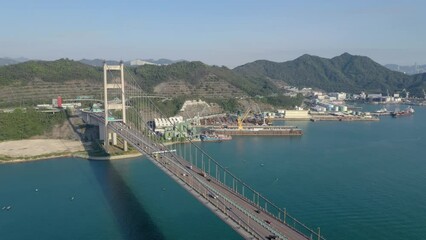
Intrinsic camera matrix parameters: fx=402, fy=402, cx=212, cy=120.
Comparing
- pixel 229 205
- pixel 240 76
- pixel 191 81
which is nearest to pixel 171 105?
pixel 191 81

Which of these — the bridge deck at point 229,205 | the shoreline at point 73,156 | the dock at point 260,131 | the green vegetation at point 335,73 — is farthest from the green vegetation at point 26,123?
the green vegetation at point 335,73

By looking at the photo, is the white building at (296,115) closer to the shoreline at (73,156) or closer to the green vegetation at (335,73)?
the shoreline at (73,156)

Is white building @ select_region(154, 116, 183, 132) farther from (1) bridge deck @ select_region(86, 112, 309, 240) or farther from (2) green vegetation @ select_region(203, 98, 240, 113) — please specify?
(1) bridge deck @ select_region(86, 112, 309, 240)

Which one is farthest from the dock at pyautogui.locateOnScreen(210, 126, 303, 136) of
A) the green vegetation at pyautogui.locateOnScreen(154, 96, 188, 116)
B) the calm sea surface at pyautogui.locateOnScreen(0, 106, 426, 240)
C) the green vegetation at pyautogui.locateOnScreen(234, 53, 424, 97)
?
the green vegetation at pyautogui.locateOnScreen(234, 53, 424, 97)

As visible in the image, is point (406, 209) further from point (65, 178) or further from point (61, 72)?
point (61, 72)

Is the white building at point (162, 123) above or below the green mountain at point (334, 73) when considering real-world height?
below

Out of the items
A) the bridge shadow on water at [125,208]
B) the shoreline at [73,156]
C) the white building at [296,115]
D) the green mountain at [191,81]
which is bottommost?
the bridge shadow on water at [125,208]
